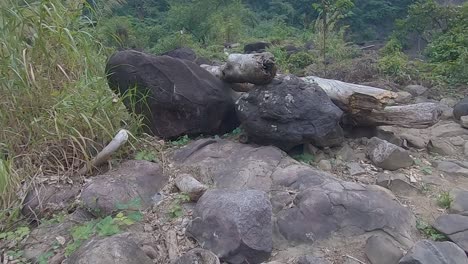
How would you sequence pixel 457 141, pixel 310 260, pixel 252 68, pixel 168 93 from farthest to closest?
1. pixel 457 141
2. pixel 168 93
3. pixel 252 68
4. pixel 310 260

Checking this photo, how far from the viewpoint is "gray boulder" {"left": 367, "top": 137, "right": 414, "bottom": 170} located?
10.7 feet

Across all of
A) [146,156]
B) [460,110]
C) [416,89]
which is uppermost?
[146,156]

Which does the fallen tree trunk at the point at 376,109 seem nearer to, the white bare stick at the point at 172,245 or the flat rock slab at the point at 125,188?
the flat rock slab at the point at 125,188

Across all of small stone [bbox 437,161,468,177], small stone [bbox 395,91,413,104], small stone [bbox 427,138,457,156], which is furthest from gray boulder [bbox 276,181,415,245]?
small stone [bbox 395,91,413,104]

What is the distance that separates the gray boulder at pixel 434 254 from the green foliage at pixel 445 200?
0.44m

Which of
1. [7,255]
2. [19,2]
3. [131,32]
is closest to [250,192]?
[7,255]

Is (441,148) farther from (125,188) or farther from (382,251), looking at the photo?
(125,188)

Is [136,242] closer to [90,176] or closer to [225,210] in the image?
[225,210]

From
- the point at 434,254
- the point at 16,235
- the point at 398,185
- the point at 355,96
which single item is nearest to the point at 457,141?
the point at 355,96

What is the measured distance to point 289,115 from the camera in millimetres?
3271

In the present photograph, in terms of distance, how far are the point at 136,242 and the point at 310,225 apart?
2.78 feet

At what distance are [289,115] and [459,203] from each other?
3.51 feet

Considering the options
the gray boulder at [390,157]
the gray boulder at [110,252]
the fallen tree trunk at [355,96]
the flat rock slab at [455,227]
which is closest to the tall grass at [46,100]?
the gray boulder at [110,252]

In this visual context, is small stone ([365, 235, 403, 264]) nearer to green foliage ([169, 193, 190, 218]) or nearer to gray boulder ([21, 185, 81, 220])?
green foliage ([169, 193, 190, 218])
